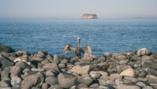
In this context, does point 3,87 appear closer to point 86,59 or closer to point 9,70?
point 9,70

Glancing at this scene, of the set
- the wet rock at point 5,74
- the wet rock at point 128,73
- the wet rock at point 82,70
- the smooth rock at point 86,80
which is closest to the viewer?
the smooth rock at point 86,80

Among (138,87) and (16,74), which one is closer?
(138,87)

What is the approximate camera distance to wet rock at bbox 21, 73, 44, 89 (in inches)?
589

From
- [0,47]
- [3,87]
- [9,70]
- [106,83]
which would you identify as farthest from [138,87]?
[0,47]

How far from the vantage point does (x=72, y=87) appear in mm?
14789

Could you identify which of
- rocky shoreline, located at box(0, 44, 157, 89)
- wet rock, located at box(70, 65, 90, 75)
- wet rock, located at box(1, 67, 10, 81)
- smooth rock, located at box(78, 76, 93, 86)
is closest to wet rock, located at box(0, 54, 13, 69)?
rocky shoreline, located at box(0, 44, 157, 89)

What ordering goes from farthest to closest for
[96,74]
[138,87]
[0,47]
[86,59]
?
[0,47], [86,59], [96,74], [138,87]

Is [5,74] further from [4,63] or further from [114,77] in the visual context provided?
[114,77]

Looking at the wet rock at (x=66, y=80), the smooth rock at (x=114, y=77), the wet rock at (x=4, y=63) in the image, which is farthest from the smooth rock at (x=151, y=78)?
the wet rock at (x=4, y=63)

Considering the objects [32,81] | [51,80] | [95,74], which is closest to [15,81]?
[32,81]

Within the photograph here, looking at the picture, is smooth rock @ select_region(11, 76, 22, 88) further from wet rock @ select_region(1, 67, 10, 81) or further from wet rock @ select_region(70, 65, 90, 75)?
wet rock @ select_region(70, 65, 90, 75)

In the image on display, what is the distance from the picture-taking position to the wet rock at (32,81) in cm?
1497

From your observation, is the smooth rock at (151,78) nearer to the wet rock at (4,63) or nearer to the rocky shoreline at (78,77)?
the rocky shoreline at (78,77)

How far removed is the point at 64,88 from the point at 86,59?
8.71 metres
